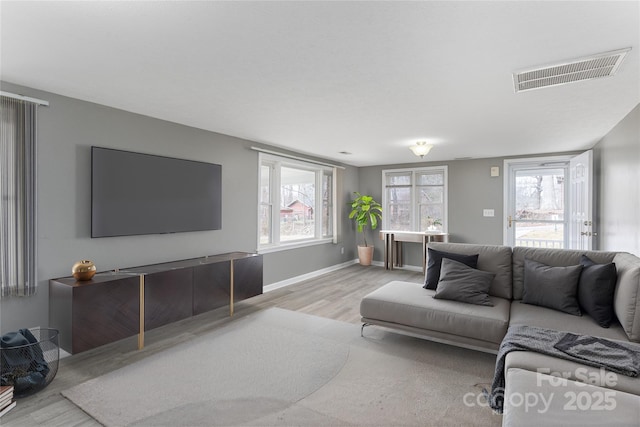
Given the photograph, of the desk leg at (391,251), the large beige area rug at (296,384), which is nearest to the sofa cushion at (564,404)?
the large beige area rug at (296,384)

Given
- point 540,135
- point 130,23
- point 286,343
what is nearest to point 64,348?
point 286,343

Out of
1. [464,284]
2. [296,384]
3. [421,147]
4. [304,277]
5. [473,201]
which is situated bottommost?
[296,384]

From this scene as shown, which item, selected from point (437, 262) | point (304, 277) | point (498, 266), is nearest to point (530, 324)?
point (498, 266)

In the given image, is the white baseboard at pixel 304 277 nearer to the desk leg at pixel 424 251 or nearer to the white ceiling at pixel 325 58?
the desk leg at pixel 424 251

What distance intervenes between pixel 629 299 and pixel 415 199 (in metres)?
5.05

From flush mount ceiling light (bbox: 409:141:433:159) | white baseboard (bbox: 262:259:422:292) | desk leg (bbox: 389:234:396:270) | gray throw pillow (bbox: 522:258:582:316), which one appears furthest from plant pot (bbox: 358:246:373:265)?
gray throw pillow (bbox: 522:258:582:316)

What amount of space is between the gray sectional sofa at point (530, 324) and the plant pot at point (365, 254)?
372 centimetres

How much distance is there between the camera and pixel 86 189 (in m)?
3.09

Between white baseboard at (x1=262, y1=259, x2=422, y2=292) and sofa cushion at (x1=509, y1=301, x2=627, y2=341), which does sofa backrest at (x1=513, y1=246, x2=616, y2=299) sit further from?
white baseboard at (x1=262, y1=259, x2=422, y2=292)

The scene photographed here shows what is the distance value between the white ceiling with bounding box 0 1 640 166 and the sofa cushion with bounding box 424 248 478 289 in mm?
1485

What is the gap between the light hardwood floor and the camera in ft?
6.81

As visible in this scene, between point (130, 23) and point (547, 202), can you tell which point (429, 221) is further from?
point (130, 23)

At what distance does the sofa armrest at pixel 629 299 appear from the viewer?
219cm

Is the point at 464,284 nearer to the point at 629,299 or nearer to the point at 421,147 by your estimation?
the point at 629,299
